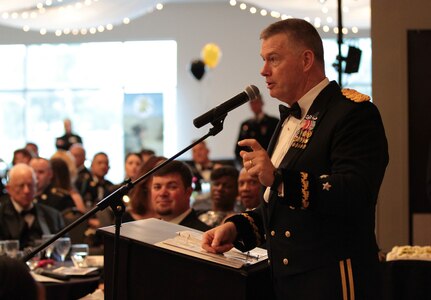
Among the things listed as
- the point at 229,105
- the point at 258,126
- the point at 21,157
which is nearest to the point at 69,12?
the point at 21,157

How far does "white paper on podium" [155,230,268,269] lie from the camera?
2.39m

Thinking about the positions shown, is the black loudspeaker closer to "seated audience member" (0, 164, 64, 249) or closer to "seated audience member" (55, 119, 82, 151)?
"seated audience member" (0, 164, 64, 249)

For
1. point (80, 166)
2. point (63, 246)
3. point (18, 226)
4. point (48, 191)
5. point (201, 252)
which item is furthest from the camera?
point (80, 166)

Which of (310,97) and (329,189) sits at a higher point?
(310,97)

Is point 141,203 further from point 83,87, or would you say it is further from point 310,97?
point 83,87

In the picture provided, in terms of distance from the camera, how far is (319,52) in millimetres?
2535

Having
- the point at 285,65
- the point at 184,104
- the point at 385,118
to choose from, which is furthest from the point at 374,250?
the point at 184,104

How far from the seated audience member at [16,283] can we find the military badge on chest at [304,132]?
1.11 metres

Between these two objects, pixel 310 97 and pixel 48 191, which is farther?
pixel 48 191

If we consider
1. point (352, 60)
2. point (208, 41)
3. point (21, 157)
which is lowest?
point (21, 157)

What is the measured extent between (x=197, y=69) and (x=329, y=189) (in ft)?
Answer: 40.5

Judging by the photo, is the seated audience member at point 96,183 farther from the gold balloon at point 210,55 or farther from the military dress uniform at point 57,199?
the gold balloon at point 210,55

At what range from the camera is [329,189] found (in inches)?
87.9

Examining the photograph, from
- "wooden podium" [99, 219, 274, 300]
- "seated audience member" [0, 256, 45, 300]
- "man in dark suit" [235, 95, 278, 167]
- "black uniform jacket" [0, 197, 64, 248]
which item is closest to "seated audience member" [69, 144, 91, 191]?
"man in dark suit" [235, 95, 278, 167]
